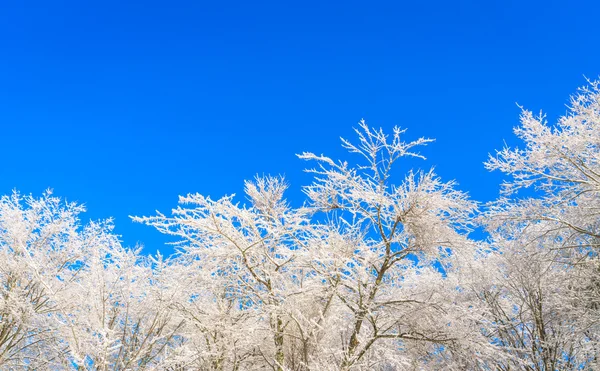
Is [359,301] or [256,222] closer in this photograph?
[359,301]

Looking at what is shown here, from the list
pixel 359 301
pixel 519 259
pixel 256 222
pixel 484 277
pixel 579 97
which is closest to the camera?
pixel 359 301

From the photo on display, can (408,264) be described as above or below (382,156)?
below

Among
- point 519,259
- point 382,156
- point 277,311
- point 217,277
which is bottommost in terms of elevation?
point 277,311

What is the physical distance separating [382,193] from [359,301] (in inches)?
71.6

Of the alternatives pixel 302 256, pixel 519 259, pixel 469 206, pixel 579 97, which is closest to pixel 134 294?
pixel 302 256

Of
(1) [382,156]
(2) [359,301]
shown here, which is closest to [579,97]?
(1) [382,156]

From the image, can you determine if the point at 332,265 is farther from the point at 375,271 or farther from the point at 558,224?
the point at 558,224

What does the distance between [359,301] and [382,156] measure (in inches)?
105

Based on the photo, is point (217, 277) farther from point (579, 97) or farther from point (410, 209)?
point (579, 97)

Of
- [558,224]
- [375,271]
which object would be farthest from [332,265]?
[558,224]

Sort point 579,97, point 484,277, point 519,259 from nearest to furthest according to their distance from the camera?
point 579,97 < point 519,259 < point 484,277

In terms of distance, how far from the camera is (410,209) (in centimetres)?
682

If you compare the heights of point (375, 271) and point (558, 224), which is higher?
point (558, 224)

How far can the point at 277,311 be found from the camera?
6.80m
